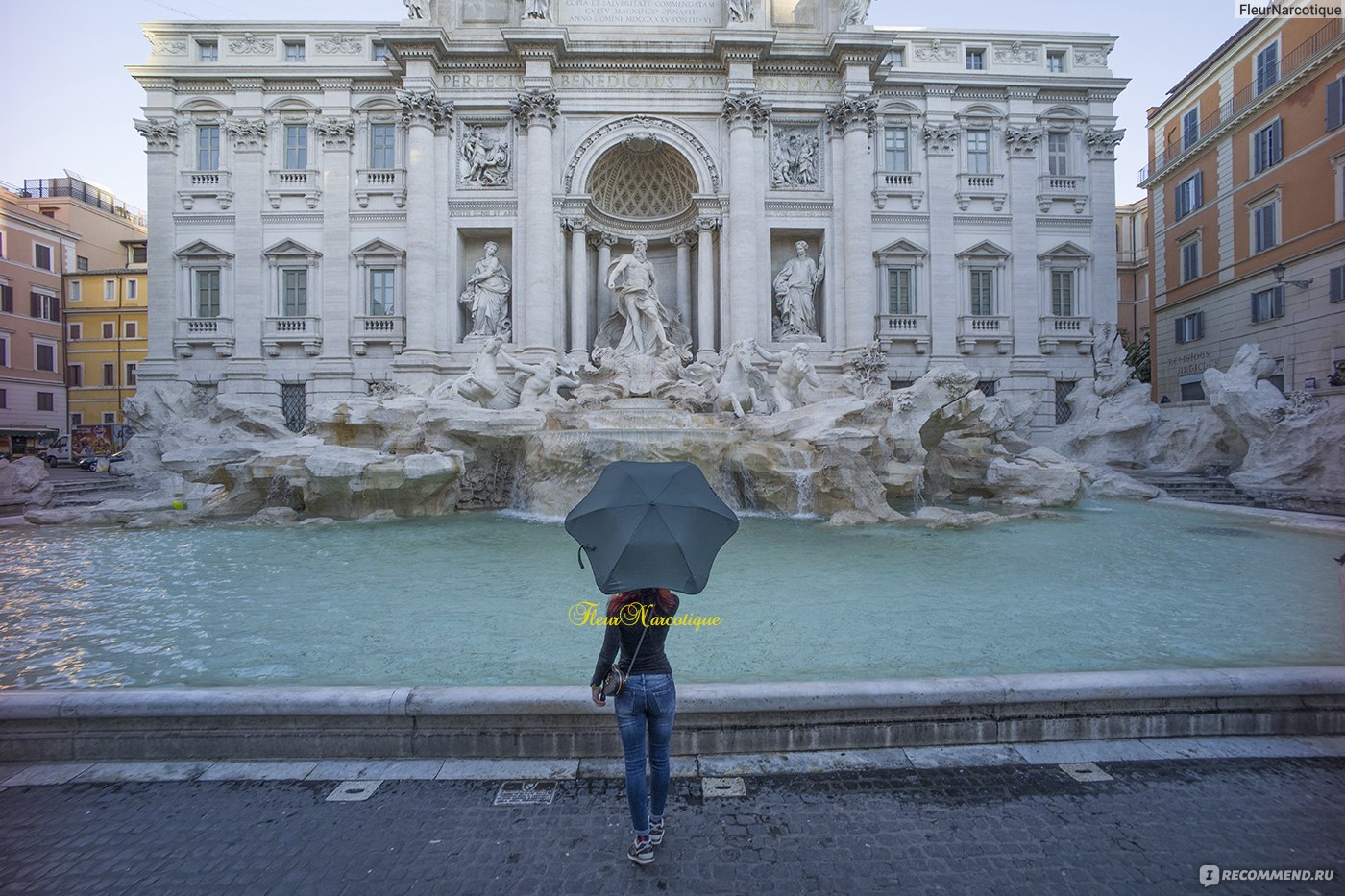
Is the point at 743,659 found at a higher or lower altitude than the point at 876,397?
lower

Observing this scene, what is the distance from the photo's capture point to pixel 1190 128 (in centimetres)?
2367

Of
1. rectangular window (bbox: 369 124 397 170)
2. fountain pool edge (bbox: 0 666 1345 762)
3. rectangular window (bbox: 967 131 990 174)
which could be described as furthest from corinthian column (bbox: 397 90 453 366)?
fountain pool edge (bbox: 0 666 1345 762)

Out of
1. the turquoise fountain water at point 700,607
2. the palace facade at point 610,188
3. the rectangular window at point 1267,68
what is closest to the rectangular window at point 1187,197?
the rectangular window at point 1267,68

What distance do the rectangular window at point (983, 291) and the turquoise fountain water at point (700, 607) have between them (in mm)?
13005

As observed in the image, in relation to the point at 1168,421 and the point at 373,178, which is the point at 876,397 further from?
the point at 373,178

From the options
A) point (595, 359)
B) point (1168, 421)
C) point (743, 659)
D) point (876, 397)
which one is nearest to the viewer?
point (743, 659)

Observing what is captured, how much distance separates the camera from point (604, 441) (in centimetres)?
1119

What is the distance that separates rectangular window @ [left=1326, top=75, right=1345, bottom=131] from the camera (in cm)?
1723

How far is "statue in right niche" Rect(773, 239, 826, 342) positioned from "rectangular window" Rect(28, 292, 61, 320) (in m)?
33.9

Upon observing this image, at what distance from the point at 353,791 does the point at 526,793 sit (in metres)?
0.77

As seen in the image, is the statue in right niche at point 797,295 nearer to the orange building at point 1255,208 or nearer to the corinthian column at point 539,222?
the corinthian column at point 539,222

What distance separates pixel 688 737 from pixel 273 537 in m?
8.57

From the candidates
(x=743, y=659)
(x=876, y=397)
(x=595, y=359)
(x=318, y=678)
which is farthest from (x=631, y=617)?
(x=595, y=359)

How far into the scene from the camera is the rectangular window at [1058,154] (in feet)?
69.2
